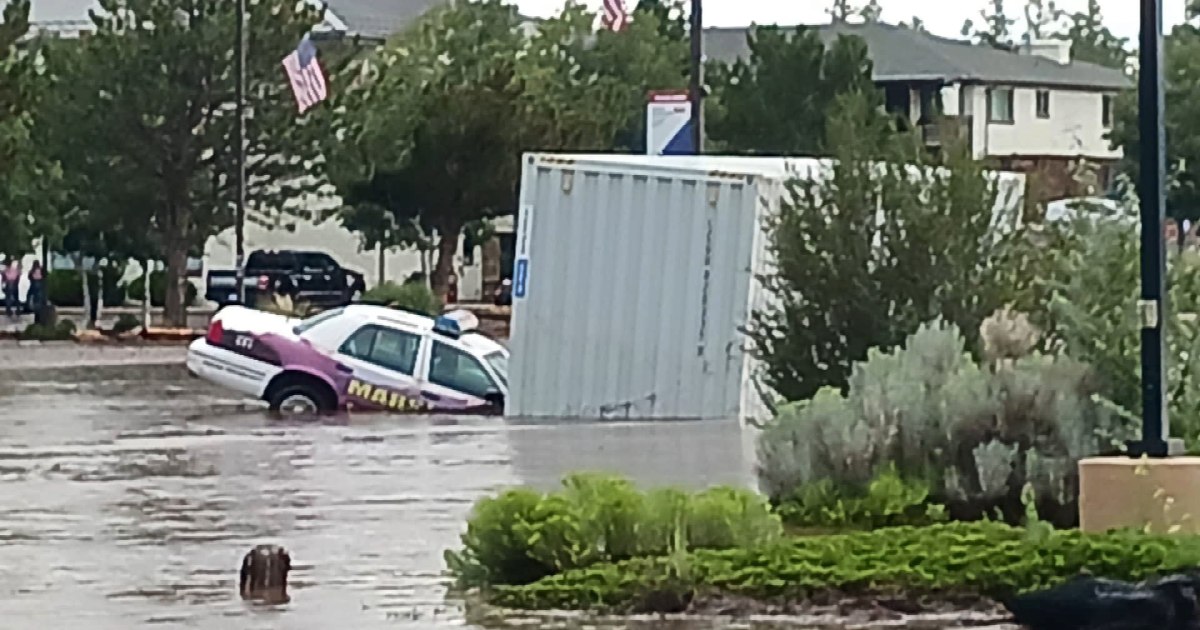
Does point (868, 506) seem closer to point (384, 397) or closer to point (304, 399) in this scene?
point (384, 397)

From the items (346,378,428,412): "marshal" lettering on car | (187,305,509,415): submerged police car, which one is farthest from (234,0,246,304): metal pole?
(346,378,428,412): "marshal" lettering on car

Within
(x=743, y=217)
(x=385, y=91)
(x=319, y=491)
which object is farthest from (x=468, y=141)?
(x=319, y=491)

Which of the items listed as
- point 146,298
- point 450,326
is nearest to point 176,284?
point 146,298

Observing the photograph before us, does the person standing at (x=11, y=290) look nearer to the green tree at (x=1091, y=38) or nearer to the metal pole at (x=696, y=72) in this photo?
the metal pole at (x=696, y=72)

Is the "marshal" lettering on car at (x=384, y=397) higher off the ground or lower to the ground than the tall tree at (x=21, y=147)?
lower

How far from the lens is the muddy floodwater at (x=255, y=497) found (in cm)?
1288

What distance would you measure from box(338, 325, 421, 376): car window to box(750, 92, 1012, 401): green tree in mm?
10686

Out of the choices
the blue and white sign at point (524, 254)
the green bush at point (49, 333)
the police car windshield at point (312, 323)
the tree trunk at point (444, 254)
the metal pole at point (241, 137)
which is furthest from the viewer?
the tree trunk at point (444, 254)

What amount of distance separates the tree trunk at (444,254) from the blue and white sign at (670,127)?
26.9 m

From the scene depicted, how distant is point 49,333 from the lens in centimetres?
5297

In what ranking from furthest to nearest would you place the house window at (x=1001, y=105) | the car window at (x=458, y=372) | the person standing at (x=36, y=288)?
1. the house window at (x=1001, y=105)
2. the person standing at (x=36, y=288)
3. the car window at (x=458, y=372)

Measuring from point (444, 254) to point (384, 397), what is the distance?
29.9 metres

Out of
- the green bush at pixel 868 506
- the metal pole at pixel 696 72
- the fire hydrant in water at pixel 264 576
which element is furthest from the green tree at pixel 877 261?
the metal pole at pixel 696 72

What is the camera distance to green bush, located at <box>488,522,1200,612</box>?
12.2 m
